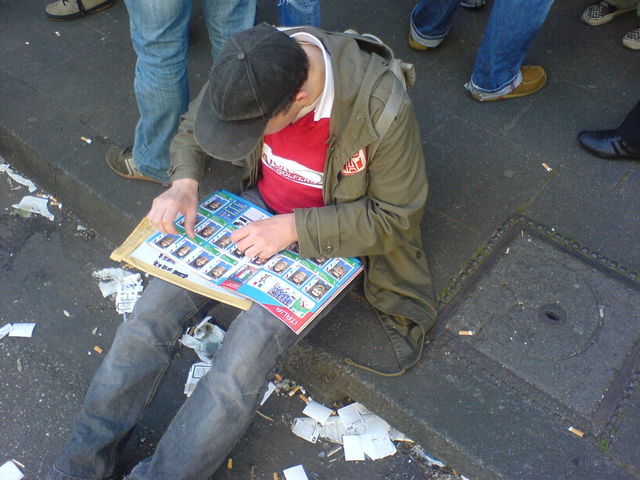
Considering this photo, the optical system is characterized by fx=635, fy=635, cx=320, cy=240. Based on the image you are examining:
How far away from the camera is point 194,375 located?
2.90 m

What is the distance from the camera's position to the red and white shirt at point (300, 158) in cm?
211

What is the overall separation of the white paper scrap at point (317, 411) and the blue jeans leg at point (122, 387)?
713 millimetres

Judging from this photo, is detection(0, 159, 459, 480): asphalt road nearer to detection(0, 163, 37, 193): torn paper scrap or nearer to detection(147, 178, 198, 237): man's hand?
detection(0, 163, 37, 193): torn paper scrap

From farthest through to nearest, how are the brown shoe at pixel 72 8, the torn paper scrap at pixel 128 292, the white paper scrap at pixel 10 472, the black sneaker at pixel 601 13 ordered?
1. the brown shoe at pixel 72 8
2. the black sneaker at pixel 601 13
3. the torn paper scrap at pixel 128 292
4. the white paper scrap at pixel 10 472

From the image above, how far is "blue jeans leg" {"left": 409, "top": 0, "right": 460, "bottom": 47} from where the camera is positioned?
12.4 ft

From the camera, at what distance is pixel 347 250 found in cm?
230

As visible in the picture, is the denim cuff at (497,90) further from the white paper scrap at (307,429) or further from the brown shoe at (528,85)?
the white paper scrap at (307,429)

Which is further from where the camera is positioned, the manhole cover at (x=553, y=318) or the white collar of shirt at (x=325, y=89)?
the manhole cover at (x=553, y=318)

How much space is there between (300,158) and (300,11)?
50.0 inches

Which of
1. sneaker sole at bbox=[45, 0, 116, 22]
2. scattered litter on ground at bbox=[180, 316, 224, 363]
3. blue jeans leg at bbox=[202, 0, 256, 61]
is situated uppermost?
blue jeans leg at bbox=[202, 0, 256, 61]

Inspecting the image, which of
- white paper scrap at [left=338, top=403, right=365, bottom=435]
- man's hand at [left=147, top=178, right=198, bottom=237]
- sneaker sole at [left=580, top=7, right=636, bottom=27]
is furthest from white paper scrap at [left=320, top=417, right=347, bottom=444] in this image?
sneaker sole at [left=580, top=7, right=636, bottom=27]

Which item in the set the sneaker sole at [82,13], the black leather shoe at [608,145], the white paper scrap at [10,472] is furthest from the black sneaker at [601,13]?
the white paper scrap at [10,472]

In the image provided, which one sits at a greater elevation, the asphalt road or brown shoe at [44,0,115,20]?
brown shoe at [44,0,115,20]

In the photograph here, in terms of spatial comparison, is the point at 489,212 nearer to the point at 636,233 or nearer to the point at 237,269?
the point at 636,233
